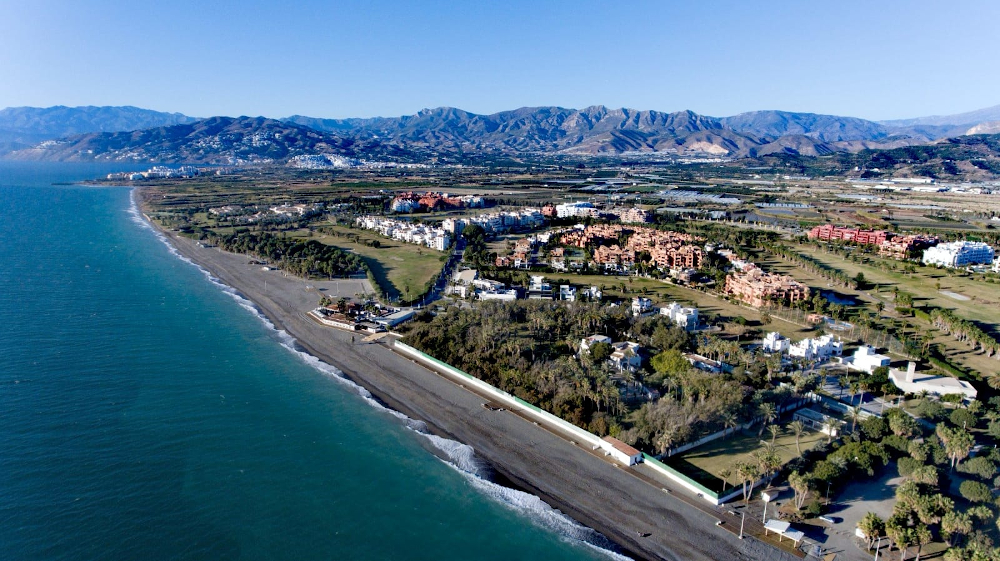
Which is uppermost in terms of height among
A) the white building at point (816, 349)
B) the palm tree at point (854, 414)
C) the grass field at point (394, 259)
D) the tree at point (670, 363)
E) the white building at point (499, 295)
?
the grass field at point (394, 259)

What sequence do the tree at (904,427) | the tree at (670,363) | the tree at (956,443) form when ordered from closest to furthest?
the tree at (956,443) < the tree at (904,427) < the tree at (670,363)

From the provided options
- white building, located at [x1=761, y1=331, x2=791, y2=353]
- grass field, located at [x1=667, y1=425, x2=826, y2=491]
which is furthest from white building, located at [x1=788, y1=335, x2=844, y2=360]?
grass field, located at [x1=667, y1=425, x2=826, y2=491]

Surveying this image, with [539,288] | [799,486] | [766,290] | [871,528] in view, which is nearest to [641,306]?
[539,288]

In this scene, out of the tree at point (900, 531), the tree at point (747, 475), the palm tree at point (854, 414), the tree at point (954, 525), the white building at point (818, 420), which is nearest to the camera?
the tree at point (900, 531)

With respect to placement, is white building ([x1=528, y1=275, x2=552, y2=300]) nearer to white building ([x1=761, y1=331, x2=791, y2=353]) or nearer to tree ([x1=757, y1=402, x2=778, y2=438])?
white building ([x1=761, y1=331, x2=791, y2=353])

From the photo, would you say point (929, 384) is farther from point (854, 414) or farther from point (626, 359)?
point (626, 359)

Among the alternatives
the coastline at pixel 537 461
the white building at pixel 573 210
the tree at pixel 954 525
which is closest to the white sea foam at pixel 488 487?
the coastline at pixel 537 461

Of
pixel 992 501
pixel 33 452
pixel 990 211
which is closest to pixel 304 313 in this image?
pixel 33 452

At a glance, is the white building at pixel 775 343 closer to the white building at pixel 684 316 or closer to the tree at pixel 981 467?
the white building at pixel 684 316
